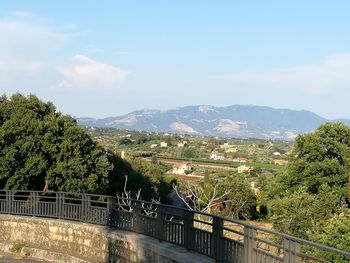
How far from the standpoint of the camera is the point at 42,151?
29125 millimetres

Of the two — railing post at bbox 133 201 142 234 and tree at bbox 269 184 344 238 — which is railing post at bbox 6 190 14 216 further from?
tree at bbox 269 184 344 238

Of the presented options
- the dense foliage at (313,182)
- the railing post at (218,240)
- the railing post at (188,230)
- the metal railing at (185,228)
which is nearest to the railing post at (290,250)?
the metal railing at (185,228)

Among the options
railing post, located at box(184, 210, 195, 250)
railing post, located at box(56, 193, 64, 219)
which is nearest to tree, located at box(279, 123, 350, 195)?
railing post, located at box(56, 193, 64, 219)

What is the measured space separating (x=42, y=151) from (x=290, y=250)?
940 inches

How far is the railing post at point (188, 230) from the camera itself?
10.2m

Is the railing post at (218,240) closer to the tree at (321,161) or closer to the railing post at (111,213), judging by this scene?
the railing post at (111,213)

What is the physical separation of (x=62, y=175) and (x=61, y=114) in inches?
207

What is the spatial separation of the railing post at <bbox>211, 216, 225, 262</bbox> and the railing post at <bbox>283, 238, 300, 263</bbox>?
209 centimetres

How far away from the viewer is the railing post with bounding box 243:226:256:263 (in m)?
8.21

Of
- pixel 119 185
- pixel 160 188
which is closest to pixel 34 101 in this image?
pixel 119 185

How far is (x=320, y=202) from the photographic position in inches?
1801

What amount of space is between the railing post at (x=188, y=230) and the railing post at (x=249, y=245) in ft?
6.39

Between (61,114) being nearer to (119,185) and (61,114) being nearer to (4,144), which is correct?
(4,144)

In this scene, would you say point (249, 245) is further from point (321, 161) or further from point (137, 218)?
point (321, 161)
